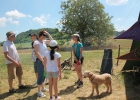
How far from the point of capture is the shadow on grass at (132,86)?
4.94 metres

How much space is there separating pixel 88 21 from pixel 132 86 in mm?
30494

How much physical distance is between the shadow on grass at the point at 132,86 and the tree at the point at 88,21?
28.5 meters

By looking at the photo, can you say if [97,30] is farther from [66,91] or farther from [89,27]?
[66,91]

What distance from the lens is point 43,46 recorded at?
4867 millimetres

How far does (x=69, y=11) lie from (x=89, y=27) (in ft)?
18.3

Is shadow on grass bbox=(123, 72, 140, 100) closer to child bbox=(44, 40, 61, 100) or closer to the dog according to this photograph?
the dog

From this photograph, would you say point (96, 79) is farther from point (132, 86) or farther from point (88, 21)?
point (88, 21)

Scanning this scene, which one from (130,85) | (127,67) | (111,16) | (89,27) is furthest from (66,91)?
(111,16)

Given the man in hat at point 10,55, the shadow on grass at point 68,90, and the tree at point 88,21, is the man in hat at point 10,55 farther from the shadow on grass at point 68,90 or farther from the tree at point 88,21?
the tree at point 88,21

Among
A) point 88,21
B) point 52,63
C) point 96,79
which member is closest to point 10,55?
point 52,63

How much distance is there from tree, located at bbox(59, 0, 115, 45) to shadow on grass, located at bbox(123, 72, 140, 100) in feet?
93.4

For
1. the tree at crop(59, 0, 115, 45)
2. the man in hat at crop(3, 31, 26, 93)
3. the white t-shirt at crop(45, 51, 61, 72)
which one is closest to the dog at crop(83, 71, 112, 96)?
the white t-shirt at crop(45, 51, 61, 72)

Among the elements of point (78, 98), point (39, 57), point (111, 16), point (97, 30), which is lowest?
point (78, 98)

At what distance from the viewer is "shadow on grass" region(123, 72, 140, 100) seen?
4938 mm
